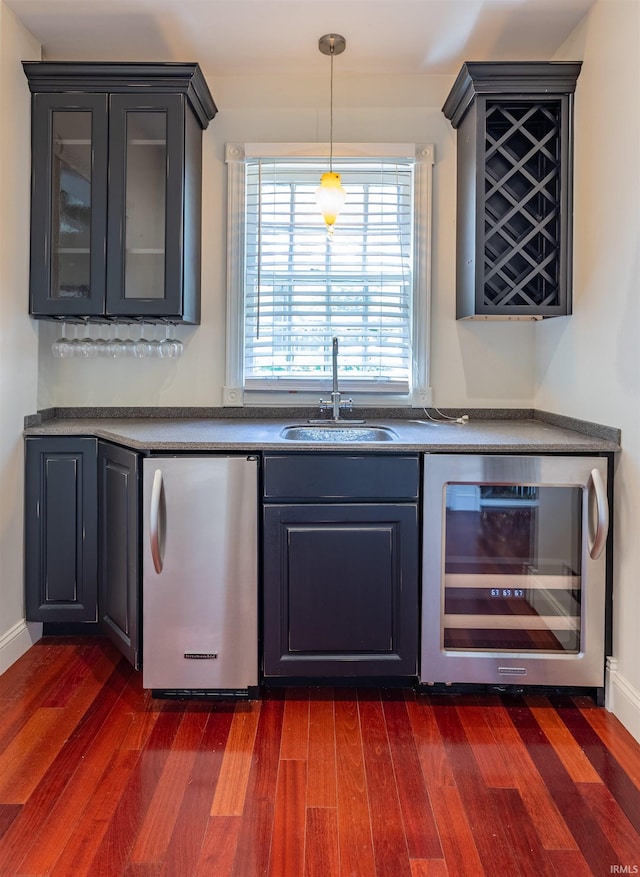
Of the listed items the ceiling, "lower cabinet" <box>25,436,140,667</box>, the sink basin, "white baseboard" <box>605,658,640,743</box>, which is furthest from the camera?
the sink basin

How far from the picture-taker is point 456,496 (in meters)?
2.16

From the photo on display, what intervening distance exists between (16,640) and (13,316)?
1284 millimetres

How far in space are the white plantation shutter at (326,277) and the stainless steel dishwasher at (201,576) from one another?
0.87 m

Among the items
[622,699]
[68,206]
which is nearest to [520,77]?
[68,206]

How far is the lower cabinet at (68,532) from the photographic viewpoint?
248cm

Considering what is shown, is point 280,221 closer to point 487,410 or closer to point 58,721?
point 487,410

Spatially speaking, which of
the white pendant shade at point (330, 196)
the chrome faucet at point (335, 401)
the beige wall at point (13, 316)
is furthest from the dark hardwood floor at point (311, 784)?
the white pendant shade at point (330, 196)

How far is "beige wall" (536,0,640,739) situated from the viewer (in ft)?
6.58

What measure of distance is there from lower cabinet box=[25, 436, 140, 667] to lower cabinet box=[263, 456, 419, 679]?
728 millimetres

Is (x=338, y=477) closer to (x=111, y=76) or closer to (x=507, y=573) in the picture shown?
(x=507, y=573)

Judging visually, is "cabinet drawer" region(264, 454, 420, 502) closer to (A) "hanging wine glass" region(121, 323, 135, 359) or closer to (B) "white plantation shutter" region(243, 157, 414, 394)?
(B) "white plantation shutter" region(243, 157, 414, 394)

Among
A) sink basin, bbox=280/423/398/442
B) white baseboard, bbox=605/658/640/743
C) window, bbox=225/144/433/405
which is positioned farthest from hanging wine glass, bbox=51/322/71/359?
white baseboard, bbox=605/658/640/743

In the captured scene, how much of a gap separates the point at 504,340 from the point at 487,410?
1.09 ft

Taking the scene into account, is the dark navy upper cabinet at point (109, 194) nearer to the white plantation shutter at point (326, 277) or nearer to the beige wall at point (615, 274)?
the white plantation shutter at point (326, 277)
